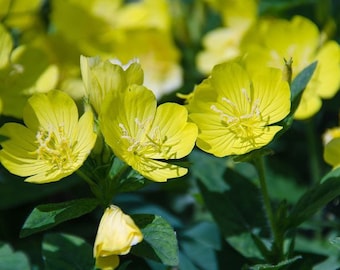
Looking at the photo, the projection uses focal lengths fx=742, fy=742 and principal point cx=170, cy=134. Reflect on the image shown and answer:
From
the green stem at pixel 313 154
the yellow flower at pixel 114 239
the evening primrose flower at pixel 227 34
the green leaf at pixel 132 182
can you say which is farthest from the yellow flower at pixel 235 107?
the evening primrose flower at pixel 227 34

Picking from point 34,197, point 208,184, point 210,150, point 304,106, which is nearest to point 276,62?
point 304,106

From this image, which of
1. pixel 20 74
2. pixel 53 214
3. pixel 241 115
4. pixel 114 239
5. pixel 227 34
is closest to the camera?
pixel 114 239

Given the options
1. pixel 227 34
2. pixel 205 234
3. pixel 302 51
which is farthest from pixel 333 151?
pixel 227 34

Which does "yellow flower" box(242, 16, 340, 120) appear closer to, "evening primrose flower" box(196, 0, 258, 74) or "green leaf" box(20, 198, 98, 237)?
"evening primrose flower" box(196, 0, 258, 74)

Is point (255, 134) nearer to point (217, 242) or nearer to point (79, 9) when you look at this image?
point (217, 242)

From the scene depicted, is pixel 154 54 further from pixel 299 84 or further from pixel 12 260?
pixel 12 260

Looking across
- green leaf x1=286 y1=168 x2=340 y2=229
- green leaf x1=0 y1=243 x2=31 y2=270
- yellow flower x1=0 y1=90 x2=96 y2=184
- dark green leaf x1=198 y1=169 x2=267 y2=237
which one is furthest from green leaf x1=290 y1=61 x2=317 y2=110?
green leaf x1=0 y1=243 x2=31 y2=270

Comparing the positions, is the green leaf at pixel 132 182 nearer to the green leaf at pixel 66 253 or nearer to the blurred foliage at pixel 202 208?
the blurred foliage at pixel 202 208
